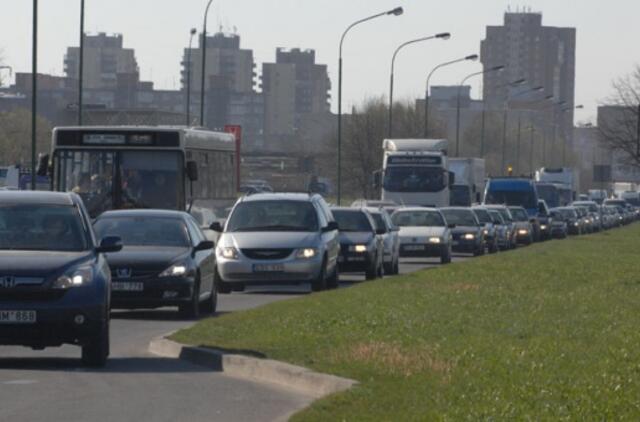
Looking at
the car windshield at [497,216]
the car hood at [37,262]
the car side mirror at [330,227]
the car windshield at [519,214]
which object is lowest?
the car windshield at [519,214]

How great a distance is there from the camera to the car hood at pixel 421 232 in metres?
47.8

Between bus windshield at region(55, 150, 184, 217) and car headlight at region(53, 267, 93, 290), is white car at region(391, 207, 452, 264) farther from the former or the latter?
car headlight at region(53, 267, 93, 290)

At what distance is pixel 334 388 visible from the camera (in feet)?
47.2

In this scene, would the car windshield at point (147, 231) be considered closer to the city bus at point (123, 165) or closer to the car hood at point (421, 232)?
the city bus at point (123, 165)

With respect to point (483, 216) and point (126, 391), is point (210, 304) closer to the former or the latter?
point (126, 391)

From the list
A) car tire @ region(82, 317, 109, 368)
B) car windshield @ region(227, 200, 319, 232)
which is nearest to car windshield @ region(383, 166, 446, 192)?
car windshield @ region(227, 200, 319, 232)

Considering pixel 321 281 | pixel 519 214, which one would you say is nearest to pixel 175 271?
pixel 321 281

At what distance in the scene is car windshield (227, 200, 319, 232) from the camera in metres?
30.9

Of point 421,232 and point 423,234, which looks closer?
point 423,234

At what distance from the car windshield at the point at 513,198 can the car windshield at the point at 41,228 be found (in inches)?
2376

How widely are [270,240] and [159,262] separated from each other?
656 cm

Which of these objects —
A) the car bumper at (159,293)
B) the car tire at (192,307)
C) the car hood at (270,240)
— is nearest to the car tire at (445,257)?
the car hood at (270,240)

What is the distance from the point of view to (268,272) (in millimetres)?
30000

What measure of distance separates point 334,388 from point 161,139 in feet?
60.7
